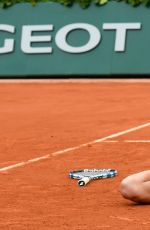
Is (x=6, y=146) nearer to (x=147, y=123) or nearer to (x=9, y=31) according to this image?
(x=147, y=123)

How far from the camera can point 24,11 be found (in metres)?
25.8

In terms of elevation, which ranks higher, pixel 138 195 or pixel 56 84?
pixel 138 195

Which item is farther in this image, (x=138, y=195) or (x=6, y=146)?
(x=6, y=146)

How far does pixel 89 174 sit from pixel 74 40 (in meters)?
15.1

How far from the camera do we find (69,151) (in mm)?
13172

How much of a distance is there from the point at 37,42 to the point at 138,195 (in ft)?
56.8

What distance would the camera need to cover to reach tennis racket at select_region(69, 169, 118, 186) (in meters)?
10.4

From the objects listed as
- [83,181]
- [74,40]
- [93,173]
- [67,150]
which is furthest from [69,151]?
[74,40]

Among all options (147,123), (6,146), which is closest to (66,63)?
(147,123)

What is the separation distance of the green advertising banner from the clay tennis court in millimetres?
1002

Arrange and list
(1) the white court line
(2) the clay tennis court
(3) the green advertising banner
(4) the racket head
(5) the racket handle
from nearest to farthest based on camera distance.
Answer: (2) the clay tennis court → (5) the racket handle → (4) the racket head → (1) the white court line → (3) the green advertising banner

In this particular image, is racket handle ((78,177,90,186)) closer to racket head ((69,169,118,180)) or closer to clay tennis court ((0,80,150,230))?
clay tennis court ((0,80,150,230))

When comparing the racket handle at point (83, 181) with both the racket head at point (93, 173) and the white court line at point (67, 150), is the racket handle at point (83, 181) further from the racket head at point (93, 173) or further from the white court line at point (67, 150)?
the white court line at point (67, 150)

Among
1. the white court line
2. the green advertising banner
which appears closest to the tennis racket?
the white court line
